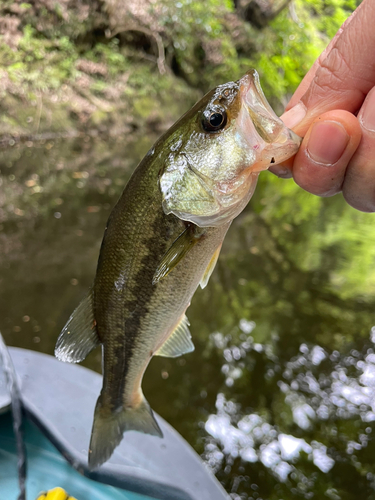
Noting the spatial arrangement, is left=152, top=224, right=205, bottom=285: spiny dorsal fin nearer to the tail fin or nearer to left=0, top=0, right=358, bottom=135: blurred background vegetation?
the tail fin

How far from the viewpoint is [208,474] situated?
1.95 m

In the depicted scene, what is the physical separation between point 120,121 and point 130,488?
11865 millimetres

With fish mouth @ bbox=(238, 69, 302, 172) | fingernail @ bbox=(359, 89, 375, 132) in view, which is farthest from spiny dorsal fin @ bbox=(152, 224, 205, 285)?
fingernail @ bbox=(359, 89, 375, 132)

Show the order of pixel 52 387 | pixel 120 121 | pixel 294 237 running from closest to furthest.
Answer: pixel 52 387 < pixel 294 237 < pixel 120 121

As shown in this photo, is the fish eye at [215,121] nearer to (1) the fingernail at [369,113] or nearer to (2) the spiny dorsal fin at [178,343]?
(1) the fingernail at [369,113]

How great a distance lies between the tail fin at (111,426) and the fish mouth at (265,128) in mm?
1120

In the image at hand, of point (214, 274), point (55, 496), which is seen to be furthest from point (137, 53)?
point (55, 496)

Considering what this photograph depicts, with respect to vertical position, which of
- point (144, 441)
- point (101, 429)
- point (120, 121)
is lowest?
point (120, 121)

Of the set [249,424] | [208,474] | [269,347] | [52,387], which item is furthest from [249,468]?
[52,387]

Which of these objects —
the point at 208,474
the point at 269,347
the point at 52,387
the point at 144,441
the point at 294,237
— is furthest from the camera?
the point at 294,237

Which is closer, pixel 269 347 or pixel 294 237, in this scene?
pixel 269 347

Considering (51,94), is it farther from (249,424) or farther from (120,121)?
(249,424)

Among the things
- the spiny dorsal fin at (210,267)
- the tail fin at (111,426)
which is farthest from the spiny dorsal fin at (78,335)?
the spiny dorsal fin at (210,267)

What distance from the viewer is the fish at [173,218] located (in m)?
1.15
